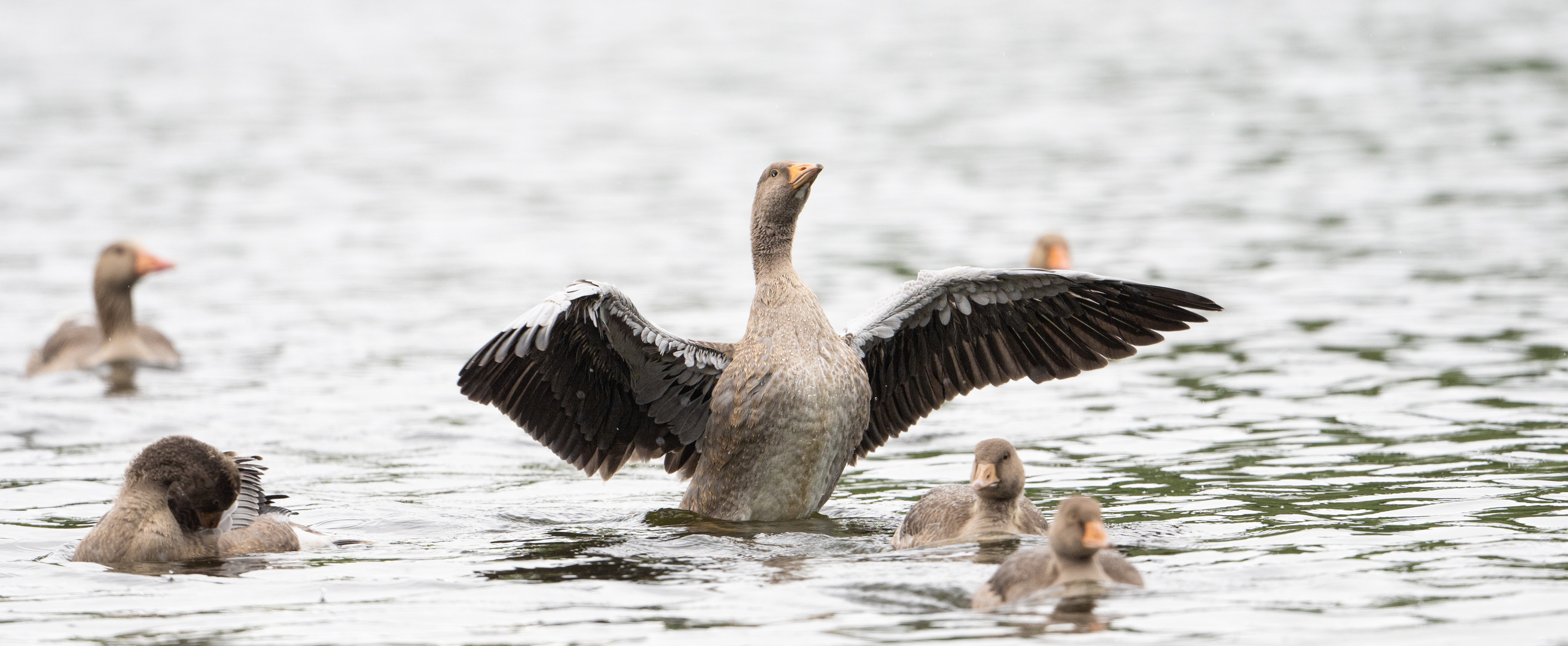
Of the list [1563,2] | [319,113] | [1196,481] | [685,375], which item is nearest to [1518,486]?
[1196,481]

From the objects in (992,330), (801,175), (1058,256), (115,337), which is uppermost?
(1058,256)

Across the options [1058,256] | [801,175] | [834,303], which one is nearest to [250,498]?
[801,175]

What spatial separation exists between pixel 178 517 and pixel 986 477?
4148mm

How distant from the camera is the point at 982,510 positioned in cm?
894

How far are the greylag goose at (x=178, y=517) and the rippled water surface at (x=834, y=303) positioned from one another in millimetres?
238

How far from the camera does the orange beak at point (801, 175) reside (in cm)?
986

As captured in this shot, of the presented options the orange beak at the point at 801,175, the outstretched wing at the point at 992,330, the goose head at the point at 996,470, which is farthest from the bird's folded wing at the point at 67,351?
the goose head at the point at 996,470

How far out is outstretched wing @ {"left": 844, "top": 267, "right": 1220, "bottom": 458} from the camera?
1009cm

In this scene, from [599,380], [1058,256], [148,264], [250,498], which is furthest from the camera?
[148,264]

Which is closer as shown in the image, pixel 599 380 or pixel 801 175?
pixel 801 175

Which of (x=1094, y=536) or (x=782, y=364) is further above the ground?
(x=782, y=364)

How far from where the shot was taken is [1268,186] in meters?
25.8

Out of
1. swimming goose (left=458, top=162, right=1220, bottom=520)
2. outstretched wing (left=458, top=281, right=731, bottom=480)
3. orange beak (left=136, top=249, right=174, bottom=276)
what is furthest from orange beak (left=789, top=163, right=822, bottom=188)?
orange beak (left=136, top=249, right=174, bottom=276)

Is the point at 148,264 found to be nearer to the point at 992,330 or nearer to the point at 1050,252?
the point at 1050,252
